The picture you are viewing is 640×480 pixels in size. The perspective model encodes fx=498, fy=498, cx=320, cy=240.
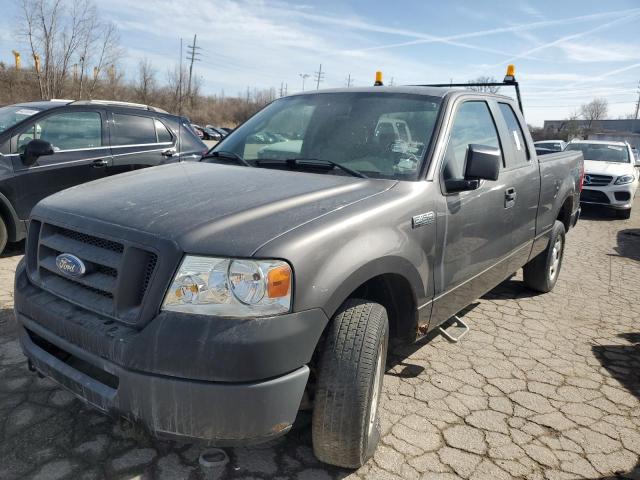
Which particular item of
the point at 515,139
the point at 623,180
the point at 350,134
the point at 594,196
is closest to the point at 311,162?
the point at 350,134

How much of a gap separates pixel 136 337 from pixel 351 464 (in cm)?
111

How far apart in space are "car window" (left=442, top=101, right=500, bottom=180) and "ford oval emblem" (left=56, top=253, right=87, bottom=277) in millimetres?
1964

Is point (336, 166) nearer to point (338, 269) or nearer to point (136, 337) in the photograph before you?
point (338, 269)

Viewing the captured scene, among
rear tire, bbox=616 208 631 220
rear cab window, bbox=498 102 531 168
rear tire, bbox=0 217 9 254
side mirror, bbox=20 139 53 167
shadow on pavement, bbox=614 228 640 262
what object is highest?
rear cab window, bbox=498 102 531 168

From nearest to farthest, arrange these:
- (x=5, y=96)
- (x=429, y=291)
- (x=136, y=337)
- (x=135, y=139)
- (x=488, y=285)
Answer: (x=136, y=337) → (x=429, y=291) → (x=488, y=285) → (x=135, y=139) → (x=5, y=96)

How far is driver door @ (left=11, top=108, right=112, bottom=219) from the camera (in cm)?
534

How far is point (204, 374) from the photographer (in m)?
1.79

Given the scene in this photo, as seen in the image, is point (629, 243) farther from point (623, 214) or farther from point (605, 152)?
point (605, 152)

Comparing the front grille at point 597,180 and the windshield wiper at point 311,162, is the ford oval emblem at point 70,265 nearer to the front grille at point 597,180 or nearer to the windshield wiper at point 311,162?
the windshield wiper at point 311,162

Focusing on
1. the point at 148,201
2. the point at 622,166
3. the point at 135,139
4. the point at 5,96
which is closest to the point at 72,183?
the point at 135,139

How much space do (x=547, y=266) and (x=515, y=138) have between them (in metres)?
1.64

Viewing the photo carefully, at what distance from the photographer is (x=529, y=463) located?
2561mm

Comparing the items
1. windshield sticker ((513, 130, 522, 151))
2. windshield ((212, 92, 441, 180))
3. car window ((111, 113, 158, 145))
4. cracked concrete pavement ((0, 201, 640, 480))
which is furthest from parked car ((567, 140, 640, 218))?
windshield ((212, 92, 441, 180))

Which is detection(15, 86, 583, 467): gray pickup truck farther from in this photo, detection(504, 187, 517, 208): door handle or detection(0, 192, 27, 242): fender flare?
detection(0, 192, 27, 242): fender flare
